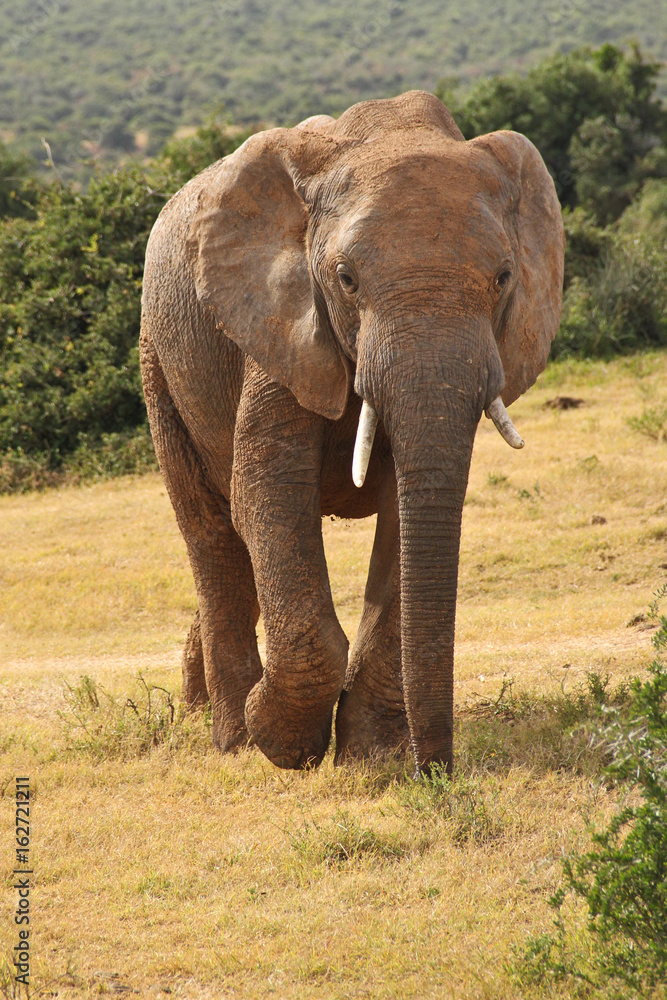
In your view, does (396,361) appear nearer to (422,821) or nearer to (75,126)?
(422,821)

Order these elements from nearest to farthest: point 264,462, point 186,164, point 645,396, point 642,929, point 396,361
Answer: point 642,929, point 396,361, point 264,462, point 645,396, point 186,164

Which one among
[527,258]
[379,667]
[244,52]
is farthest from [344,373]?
[244,52]

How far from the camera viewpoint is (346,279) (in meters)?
4.61

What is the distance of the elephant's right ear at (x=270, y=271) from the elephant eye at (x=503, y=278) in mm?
724

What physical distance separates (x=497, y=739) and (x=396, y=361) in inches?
90.0

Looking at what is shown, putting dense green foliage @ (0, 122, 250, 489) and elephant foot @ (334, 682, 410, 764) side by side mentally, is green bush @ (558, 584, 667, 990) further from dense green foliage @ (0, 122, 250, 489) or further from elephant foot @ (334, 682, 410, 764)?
dense green foliage @ (0, 122, 250, 489)

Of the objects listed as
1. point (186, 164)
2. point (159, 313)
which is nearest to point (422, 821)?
point (159, 313)

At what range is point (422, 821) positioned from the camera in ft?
15.7

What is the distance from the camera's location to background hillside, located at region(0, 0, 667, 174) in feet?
212

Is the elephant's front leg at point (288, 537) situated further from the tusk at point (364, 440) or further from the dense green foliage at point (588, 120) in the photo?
the dense green foliage at point (588, 120)

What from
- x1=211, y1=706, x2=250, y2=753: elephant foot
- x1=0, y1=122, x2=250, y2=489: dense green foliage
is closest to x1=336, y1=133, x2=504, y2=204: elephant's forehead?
x1=211, y1=706, x2=250, y2=753: elephant foot

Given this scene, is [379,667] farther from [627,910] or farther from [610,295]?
[610,295]

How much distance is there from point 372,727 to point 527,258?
91.5 inches

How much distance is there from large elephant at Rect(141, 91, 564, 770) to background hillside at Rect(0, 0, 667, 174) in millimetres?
48500
